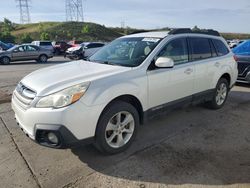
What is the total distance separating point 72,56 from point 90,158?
59.8 ft

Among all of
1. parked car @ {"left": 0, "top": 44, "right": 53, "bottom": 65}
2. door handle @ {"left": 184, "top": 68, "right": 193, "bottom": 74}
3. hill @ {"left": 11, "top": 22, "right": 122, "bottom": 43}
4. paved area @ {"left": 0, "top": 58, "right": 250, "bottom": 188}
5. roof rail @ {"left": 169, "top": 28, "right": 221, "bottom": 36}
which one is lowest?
paved area @ {"left": 0, "top": 58, "right": 250, "bottom": 188}

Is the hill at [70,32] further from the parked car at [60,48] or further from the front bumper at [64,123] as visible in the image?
the front bumper at [64,123]

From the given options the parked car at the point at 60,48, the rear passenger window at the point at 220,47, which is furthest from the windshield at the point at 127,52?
the parked car at the point at 60,48

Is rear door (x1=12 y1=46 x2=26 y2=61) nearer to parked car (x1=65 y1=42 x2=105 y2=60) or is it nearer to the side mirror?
parked car (x1=65 y1=42 x2=105 y2=60)

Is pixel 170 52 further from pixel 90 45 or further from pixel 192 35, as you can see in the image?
pixel 90 45

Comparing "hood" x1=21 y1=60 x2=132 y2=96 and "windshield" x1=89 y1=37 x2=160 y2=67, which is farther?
"windshield" x1=89 y1=37 x2=160 y2=67

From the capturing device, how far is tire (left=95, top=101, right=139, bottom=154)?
3.33 metres

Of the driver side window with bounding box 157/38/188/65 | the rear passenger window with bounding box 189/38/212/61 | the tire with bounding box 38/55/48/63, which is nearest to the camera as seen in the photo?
the driver side window with bounding box 157/38/188/65

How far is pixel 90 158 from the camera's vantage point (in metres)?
3.54

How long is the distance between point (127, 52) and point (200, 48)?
1617mm

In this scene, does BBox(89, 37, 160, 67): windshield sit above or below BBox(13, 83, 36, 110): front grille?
above

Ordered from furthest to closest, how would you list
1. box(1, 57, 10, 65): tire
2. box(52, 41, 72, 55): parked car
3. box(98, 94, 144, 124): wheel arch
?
1. box(52, 41, 72, 55): parked car
2. box(1, 57, 10, 65): tire
3. box(98, 94, 144, 124): wheel arch

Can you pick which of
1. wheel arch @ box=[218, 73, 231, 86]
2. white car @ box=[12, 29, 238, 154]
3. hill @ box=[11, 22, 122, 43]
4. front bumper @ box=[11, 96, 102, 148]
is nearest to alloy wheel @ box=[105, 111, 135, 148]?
white car @ box=[12, 29, 238, 154]

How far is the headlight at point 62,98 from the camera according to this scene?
302 cm
